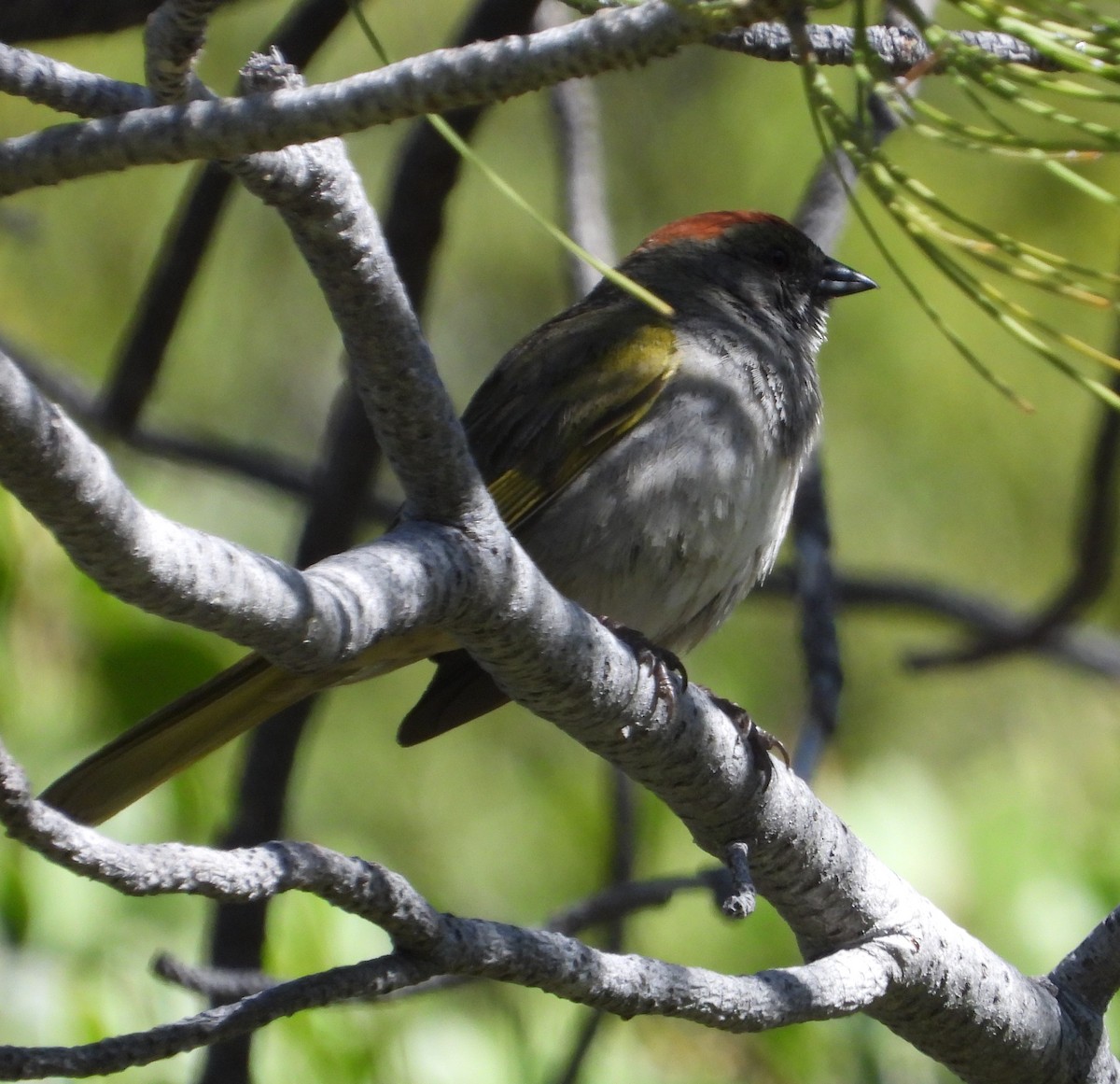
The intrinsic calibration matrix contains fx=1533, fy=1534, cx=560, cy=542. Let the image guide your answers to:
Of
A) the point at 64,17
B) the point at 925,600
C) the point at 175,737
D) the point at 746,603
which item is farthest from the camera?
the point at 746,603

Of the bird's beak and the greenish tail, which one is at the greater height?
the bird's beak

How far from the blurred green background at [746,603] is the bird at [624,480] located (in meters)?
0.90

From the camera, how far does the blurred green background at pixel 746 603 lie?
4242 mm

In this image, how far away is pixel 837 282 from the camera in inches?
177

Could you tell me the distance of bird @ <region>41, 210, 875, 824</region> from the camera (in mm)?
3338

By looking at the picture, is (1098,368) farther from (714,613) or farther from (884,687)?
(714,613)

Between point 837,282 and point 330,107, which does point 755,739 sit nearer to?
point 330,107

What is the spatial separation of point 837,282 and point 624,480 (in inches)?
52.0

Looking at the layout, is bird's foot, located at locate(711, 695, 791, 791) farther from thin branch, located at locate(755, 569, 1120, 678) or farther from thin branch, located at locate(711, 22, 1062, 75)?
thin branch, located at locate(755, 569, 1120, 678)

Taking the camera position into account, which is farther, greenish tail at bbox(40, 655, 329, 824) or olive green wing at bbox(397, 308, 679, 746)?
olive green wing at bbox(397, 308, 679, 746)

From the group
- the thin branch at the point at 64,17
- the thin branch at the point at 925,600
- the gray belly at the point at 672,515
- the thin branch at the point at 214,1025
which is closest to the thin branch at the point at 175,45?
the thin branch at the point at 214,1025

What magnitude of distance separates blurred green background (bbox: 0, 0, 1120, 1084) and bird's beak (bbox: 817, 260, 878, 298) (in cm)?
138

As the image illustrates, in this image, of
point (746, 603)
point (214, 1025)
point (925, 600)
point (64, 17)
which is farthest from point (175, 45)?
point (746, 603)

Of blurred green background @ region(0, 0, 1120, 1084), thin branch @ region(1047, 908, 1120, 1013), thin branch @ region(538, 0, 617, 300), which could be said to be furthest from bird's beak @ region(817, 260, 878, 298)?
thin branch @ region(1047, 908, 1120, 1013)
